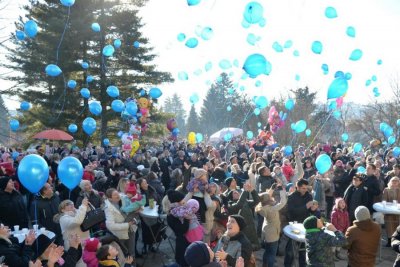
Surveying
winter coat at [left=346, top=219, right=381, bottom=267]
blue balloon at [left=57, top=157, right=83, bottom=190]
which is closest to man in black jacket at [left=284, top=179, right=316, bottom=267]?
A: winter coat at [left=346, top=219, right=381, bottom=267]

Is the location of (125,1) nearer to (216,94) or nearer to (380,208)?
(380,208)

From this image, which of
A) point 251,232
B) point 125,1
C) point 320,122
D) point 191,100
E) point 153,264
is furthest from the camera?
point 320,122

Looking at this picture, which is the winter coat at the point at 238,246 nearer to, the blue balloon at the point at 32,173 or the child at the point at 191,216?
the child at the point at 191,216

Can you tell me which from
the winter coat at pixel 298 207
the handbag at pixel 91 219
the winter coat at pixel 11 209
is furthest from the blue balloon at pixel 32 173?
the winter coat at pixel 298 207

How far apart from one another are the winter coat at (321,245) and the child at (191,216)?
5.26 ft

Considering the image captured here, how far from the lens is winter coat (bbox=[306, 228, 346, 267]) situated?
15.0 feet

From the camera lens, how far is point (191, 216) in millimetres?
5266

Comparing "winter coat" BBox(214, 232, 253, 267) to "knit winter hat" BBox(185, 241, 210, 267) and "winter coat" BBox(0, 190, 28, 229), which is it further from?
"winter coat" BBox(0, 190, 28, 229)

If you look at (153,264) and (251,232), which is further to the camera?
(153,264)

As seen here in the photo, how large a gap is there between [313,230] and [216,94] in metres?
54.0

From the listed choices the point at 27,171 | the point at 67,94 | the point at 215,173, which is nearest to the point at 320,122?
the point at 67,94

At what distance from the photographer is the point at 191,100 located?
18375 mm

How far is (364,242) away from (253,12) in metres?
5.70

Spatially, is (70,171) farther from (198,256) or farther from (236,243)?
(198,256)
